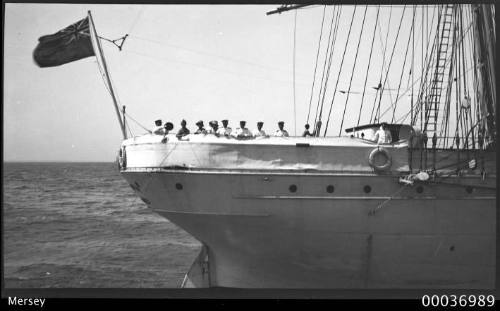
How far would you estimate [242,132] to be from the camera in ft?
42.2

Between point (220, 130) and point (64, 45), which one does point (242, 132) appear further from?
point (64, 45)

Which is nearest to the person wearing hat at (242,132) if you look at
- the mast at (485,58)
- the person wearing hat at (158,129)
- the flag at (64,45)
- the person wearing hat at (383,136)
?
the person wearing hat at (158,129)

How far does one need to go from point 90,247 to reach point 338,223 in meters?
15.8

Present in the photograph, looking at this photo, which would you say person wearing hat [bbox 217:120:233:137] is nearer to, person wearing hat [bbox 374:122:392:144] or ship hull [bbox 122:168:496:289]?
ship hull [bbox 122:168:496:289]

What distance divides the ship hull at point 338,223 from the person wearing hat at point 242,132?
928 millimetres

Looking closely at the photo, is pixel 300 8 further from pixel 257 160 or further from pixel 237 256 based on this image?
pixel 237 256

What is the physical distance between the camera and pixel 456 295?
11.2 metres

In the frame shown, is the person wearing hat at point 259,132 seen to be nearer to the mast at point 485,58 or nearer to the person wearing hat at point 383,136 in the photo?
the person wearing hat at point 383,136

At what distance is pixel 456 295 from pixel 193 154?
715 cm

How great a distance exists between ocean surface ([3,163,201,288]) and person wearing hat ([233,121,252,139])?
25.7ft

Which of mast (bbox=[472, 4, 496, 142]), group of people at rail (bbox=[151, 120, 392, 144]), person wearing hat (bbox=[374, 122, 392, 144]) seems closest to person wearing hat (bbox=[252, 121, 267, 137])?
group of people at rail (bbox=[151, 120, 392, 144])

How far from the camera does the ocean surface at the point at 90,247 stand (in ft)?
60.9

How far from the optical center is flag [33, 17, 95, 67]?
12.8 m

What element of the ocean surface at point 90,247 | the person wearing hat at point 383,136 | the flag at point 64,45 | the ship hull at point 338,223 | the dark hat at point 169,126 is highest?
the flag at point 64,45
